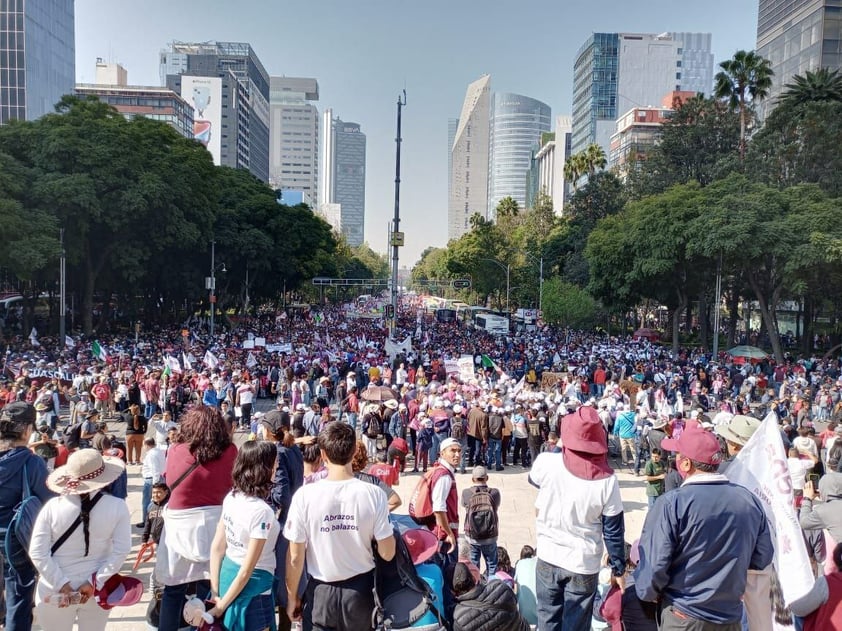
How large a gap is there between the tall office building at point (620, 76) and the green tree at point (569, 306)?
257 feet

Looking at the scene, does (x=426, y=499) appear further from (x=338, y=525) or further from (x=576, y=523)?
(x=338, y=525)

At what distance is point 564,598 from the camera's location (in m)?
4.24

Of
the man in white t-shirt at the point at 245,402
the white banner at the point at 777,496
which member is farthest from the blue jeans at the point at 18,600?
the man in white t-shirt at the point at 245,402

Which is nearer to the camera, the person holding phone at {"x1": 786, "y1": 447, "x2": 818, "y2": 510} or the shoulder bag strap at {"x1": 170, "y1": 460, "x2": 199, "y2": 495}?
the shoulder bag strap at {"x1": 170, "y1": 460, "x2": 199, "y2": 495}

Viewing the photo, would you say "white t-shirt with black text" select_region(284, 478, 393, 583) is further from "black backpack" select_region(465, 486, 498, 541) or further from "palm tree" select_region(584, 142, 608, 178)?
"palm tree" select_region(584, 142, 608, 178)

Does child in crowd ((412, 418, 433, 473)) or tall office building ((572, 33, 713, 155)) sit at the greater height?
tall office building ((572, 33, 713, 155))

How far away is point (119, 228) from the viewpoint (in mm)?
35625

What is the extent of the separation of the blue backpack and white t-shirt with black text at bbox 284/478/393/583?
1832mm

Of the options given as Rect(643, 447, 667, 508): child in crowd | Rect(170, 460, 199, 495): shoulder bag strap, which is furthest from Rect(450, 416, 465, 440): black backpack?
Rect(170, 460, 199, 495): shoulder bag strap

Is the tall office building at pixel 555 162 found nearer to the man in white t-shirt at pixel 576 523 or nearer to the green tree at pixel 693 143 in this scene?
the green tree at pixel 693 143

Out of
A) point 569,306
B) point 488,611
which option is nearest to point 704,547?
point 488,611

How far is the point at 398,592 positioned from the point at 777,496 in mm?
2309

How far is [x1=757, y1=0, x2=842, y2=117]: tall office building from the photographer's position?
58.1 meters

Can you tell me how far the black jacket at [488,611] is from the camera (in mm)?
3959
